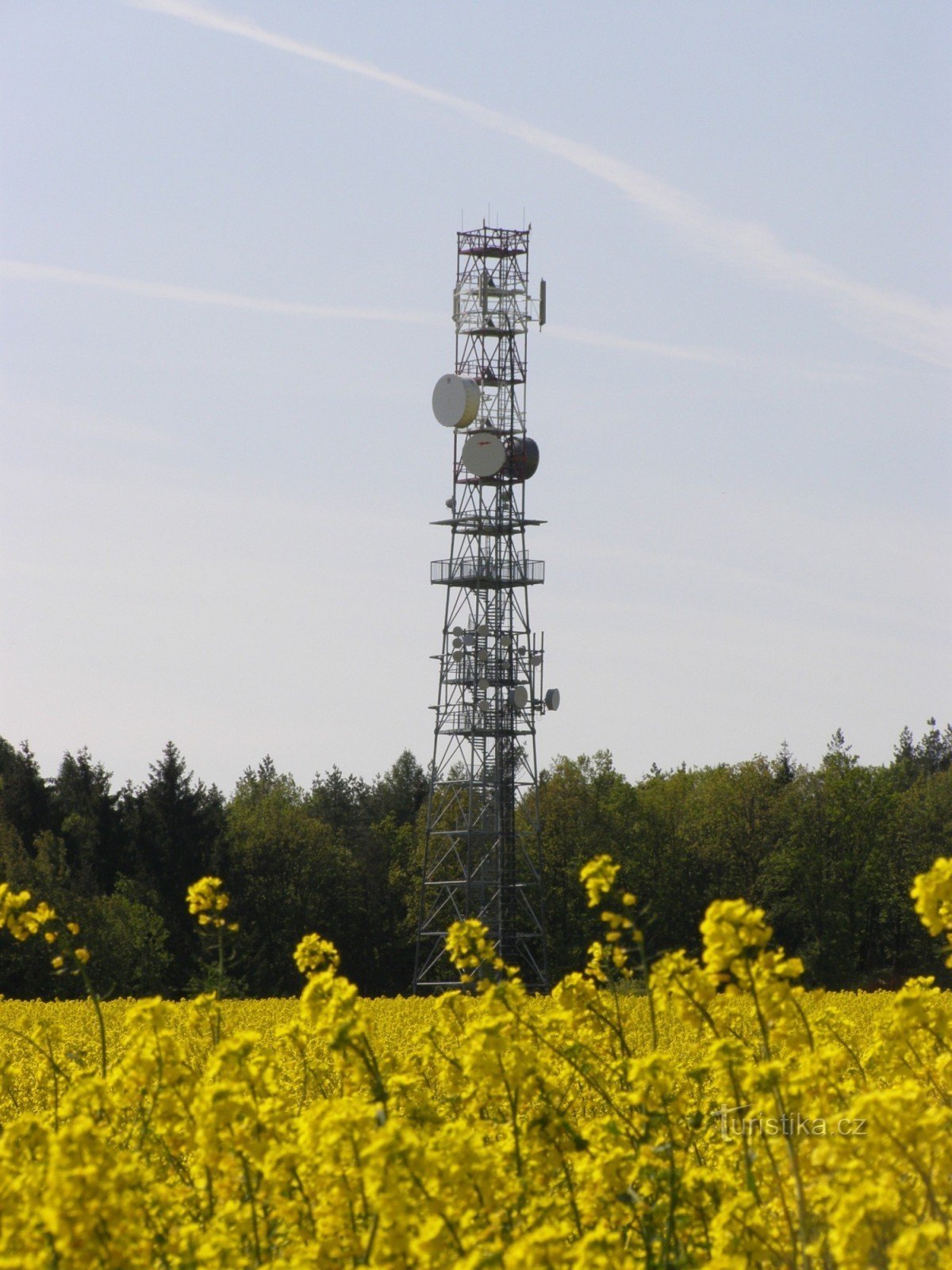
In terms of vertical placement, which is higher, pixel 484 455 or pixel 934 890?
pixel 484 455

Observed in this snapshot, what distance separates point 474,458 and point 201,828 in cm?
1617

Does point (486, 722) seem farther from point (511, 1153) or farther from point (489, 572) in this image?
point (511, 1153)

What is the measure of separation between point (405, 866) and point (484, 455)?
2218 cm

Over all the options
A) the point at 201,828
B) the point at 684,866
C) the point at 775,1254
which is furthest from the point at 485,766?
the point at 775,1254

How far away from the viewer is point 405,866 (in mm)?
54062

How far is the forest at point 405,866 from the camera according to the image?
4250 centimetres

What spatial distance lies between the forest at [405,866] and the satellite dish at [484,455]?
498 inches

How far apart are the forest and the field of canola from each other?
3169cm

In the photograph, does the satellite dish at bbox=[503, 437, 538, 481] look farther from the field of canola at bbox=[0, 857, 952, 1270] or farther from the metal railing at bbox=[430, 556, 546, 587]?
the field of canola at bbox=[0, 857, 952, 1270]

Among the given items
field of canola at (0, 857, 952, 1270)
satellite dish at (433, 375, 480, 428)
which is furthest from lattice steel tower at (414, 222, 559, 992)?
field of canola at (0, 857, 952, 1270)

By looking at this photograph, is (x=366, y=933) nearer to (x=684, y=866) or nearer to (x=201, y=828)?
(x=201, y=828)

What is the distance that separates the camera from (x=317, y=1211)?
580 cm

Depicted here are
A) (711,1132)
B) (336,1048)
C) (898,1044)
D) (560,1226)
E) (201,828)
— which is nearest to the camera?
(560,1226)

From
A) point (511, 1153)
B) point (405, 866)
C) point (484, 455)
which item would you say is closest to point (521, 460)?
point (484, 455)
